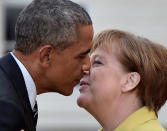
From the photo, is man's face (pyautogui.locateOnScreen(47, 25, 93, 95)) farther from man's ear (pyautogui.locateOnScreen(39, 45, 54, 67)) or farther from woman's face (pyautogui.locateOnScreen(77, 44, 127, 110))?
woman's face (pyautogui.locateOnScreen(77, 44, 127, 110))

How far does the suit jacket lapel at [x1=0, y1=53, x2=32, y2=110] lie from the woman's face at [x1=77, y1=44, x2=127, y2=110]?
2.15ft

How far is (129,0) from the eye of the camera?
11969 mm

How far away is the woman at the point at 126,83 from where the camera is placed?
423 centimetres

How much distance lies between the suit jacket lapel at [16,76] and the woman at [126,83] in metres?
0.67

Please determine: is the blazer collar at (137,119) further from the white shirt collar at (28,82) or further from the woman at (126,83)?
the white shirt collar at (28,82)

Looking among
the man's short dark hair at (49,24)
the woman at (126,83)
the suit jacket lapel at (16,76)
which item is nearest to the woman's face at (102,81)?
the woman at (126,83)

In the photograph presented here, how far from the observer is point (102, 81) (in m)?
4.26

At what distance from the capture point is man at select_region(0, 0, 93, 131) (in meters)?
3.75

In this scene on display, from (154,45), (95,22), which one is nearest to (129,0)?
(95,22)

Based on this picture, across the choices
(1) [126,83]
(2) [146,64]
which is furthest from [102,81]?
(2) [146,64]

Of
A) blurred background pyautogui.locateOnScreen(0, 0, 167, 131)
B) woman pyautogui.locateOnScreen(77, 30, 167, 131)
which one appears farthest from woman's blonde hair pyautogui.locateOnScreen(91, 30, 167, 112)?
blurred background pyautogui.locateOnScreen(0, 0, 167, 131)

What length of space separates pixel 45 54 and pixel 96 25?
318 inches

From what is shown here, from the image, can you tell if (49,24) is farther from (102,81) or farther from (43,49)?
(102,81)

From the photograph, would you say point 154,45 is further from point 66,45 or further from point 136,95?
point 66,45
